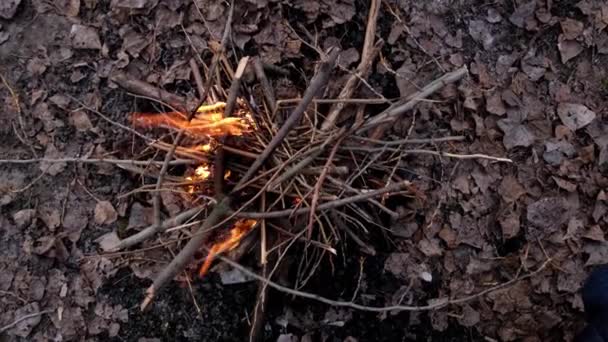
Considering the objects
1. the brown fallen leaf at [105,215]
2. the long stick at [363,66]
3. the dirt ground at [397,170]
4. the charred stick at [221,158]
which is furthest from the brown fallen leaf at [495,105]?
the brown fallen leaf at [105,215]

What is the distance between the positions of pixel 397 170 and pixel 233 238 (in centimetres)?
64

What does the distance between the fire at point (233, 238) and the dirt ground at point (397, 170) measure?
0.17 m

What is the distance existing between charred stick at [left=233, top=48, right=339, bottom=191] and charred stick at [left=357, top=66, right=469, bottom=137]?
0.29 m

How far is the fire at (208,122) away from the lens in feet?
8.05

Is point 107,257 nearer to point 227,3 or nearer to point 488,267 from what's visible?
point 227,3

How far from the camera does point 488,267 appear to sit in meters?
2.74

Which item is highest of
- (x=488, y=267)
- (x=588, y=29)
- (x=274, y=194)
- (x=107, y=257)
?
(x=588, y=29)

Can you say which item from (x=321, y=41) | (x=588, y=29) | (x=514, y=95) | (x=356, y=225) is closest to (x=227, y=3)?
(x=321, y=41)

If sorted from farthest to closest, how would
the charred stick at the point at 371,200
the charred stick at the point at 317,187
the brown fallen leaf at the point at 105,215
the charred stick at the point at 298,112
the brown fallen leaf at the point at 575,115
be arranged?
the brown fallen leaf at the point at 575,115
the brown fallen leaf at the point at 105,215
the charred stick at the point at 371,200
the charred stick at the point at 317,187
the charred stick at the point at 298,112

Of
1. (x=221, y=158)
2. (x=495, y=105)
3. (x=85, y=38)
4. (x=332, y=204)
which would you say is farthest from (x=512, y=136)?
(x=85, y=38)

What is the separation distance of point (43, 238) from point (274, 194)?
2.75 ft

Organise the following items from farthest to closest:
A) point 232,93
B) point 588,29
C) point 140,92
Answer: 1. point 588,29
2. point 140,92
3. point 232,93

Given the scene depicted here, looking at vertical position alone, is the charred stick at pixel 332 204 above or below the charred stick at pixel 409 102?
below

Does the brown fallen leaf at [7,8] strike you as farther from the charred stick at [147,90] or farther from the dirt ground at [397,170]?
the charred stick at [147,90]
